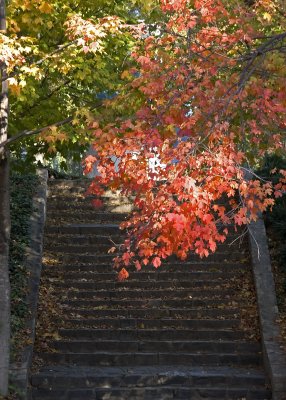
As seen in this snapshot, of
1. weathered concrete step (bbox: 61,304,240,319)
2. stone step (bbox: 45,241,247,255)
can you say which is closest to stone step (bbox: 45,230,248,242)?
stone step (bbox: 45,241,247,255)

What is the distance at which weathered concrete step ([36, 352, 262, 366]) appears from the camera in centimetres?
1087

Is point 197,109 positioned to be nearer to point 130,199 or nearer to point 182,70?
point 182,70

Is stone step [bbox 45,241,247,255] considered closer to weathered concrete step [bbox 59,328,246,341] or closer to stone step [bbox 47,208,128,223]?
stone step [bbox 47,208,128,223]

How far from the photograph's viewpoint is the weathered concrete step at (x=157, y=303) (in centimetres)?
1216

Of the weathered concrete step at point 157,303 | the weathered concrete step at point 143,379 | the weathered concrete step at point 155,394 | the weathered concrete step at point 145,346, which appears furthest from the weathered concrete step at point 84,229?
the weathered concrete step at point 155,394

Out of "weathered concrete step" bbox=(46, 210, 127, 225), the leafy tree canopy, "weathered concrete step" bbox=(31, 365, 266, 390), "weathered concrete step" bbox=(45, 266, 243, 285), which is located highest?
the leafy tree canopy

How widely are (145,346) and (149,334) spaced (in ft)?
0.91

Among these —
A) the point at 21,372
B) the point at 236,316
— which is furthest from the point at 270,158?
the point at 21,372

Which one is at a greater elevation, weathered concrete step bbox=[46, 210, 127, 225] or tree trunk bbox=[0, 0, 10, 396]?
weathered concrete step bbox=[46, 210, 127, 225]

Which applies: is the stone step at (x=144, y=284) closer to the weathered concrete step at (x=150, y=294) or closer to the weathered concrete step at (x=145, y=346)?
the weathered concrete step at (x=150, y=294)

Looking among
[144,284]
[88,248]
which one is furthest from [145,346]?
[88,248]

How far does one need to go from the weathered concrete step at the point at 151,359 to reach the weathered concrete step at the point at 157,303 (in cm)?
129

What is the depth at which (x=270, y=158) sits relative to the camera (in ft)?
52.5

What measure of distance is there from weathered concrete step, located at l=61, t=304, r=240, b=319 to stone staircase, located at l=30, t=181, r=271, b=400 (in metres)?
0.02
